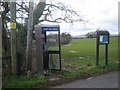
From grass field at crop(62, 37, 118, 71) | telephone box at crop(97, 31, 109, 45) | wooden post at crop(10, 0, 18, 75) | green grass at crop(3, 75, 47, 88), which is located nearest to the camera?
green grass at crop(3, 75, 47, 88)

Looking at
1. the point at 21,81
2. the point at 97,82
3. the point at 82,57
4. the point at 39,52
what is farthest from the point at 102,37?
the point at 21,81

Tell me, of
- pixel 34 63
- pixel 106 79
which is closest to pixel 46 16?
pixel 34 63

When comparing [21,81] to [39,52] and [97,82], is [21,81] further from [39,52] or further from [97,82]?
[97,82]

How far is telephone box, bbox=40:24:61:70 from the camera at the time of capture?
6.15 metres

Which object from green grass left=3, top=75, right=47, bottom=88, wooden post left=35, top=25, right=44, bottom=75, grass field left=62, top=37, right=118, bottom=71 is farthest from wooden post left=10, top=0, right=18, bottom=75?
grass field left=62, top=37, right=118, bottom=71

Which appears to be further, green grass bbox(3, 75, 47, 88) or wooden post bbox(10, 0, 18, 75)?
wooden post bbox(10, 0, 18, 75)

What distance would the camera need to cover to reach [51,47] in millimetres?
6766

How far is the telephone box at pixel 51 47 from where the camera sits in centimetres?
615

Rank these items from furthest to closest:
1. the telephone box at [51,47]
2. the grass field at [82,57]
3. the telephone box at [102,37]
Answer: the grass field at [82,57] < the telephone box at [102,37] < the telephone box at [51,47]

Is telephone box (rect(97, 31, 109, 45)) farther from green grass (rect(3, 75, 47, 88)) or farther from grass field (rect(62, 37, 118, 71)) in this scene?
green grass (rect(3, 75, 47, 88))

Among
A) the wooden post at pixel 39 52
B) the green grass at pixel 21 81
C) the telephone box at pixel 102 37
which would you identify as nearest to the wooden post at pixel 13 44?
the green grass at pixel 21 81

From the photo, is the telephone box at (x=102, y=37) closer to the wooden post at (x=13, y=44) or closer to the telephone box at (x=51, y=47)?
the telephone box at (x=51, y=47)

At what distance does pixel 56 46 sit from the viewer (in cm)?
669

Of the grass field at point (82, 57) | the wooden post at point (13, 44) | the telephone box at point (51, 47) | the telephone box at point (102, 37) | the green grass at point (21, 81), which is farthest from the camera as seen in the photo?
the grass field at point (82, 57)
